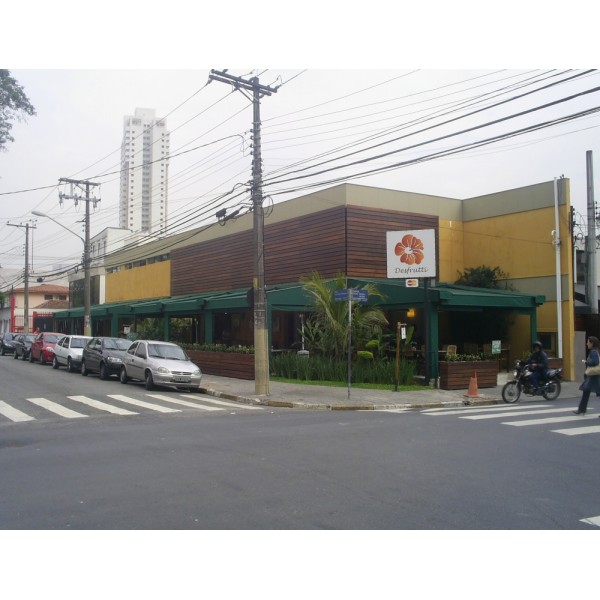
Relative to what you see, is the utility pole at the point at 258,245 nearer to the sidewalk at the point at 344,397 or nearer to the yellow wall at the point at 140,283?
the sidewalk at the point at 344,397

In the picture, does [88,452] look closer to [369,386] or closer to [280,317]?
[369,386]

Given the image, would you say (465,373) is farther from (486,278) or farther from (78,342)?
(78,342)

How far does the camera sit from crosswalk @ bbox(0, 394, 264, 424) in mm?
13453

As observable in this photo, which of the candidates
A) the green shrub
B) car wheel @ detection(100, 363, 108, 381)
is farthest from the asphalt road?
car wheel @ detection(100, 363, 108, 381)

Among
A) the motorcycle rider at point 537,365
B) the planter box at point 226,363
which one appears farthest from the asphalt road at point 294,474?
the planter box at point 226,363

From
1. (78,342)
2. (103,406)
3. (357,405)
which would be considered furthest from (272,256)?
(103,406)

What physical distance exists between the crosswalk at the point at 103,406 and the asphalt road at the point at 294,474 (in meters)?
0.93

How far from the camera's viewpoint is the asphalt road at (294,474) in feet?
19.2

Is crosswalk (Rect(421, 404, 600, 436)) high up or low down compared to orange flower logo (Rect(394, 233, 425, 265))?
down

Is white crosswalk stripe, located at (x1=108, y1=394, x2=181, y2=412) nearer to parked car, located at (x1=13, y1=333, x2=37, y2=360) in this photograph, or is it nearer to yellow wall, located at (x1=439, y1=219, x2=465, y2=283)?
yellow wall, located at (x1=439, y1=219, x2=465, y2=283)

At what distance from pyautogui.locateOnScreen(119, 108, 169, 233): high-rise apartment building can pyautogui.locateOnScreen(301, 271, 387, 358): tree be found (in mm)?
22090

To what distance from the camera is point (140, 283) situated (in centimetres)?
4225

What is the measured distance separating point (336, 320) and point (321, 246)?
5.90m

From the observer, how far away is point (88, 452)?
903 centimetres
